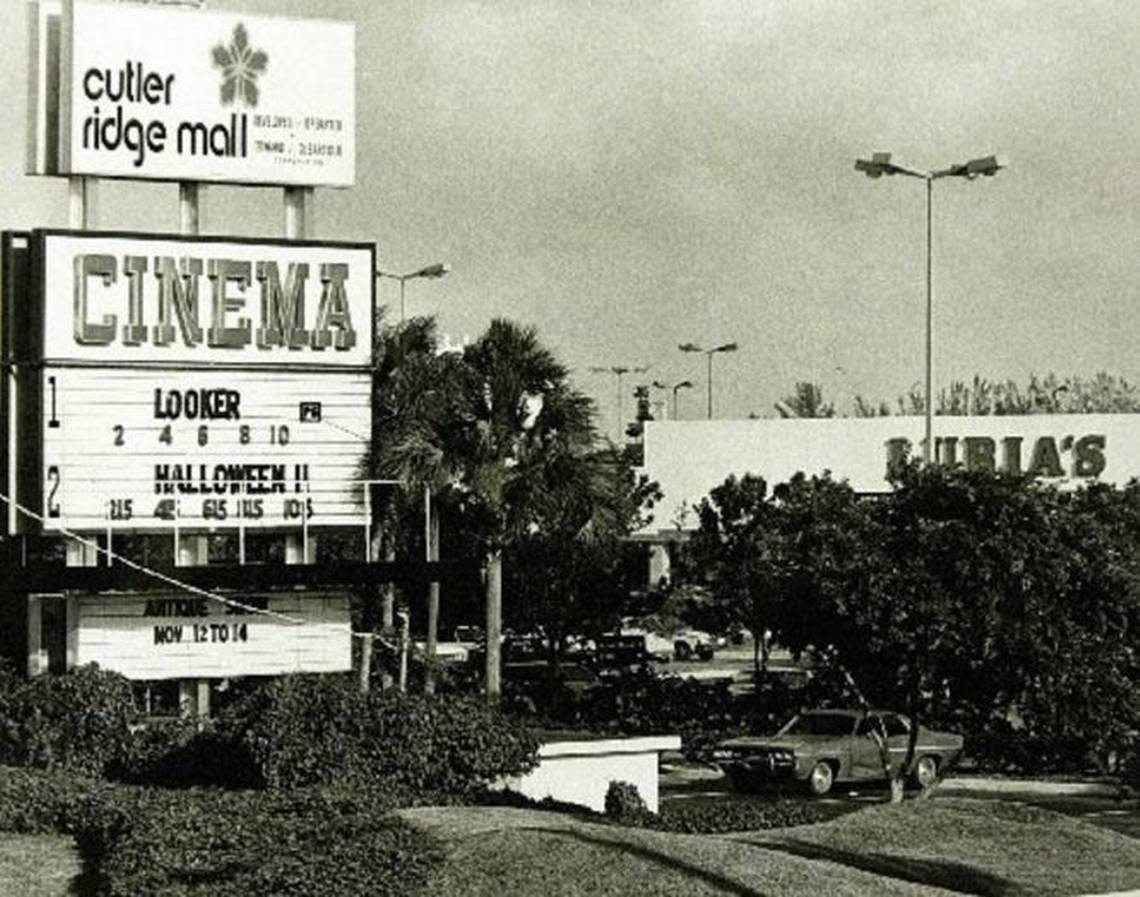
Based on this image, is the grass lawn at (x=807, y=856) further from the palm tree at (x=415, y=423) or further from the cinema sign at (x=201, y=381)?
the palm tree at (x=415, y=423)

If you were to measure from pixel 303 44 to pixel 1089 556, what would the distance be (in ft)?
39.6

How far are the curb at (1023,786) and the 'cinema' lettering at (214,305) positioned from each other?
12073 mm

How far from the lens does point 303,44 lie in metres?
27.7

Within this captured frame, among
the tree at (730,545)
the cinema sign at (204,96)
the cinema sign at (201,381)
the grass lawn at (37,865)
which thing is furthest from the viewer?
the tree at (730,545)

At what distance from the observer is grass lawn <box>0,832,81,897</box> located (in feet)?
53.9

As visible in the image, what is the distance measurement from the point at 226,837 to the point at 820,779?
15435 mm

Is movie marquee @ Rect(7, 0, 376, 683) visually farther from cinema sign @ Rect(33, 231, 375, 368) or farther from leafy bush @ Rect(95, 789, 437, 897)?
leafy bush @ Rect(95, 789, 437, 897)

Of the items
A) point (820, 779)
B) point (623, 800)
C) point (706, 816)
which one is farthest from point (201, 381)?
point (820, 779)

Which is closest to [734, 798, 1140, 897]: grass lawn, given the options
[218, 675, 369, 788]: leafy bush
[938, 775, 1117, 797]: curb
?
[218, 675, 369, 788]: leafy bush

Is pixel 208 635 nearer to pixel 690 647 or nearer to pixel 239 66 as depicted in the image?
pixel 239 66

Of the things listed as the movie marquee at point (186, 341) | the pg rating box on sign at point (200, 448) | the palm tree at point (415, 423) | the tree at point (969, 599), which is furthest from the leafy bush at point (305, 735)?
the tree at point (969, 599)

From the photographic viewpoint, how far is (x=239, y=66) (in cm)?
2730

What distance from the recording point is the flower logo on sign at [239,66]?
27.2 m

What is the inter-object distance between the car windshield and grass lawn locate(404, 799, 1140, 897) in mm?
9576
